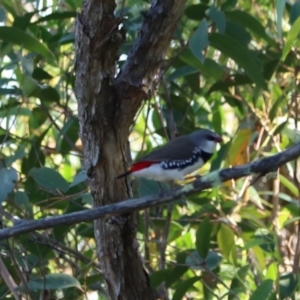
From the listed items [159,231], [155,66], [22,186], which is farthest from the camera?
[159,231]

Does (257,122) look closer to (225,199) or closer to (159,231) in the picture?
(225,199)

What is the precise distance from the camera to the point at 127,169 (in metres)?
1.85

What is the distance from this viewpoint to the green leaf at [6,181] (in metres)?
1.92

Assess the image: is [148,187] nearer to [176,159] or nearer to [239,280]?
[176,159]

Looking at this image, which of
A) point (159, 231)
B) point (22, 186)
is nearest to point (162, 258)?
point (159, 231)

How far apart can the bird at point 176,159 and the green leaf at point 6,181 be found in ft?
0.97

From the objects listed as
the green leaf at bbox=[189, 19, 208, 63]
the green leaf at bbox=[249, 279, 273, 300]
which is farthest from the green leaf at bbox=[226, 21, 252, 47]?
the green leaf at bbox=[249, 279, 273, 300]

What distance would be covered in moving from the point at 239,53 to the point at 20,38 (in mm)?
613

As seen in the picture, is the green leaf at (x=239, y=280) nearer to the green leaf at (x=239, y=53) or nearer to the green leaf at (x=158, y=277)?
the green leaf at (x=158, y=277)

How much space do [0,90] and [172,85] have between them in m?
0.67

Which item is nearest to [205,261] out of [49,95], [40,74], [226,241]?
[226,241]

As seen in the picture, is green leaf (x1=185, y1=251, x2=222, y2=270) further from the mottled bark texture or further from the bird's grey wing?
the mottled bark texture

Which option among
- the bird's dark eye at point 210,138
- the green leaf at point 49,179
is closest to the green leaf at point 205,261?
the bird's dark eye at point 210,138

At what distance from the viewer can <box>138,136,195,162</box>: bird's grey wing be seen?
2209mm
